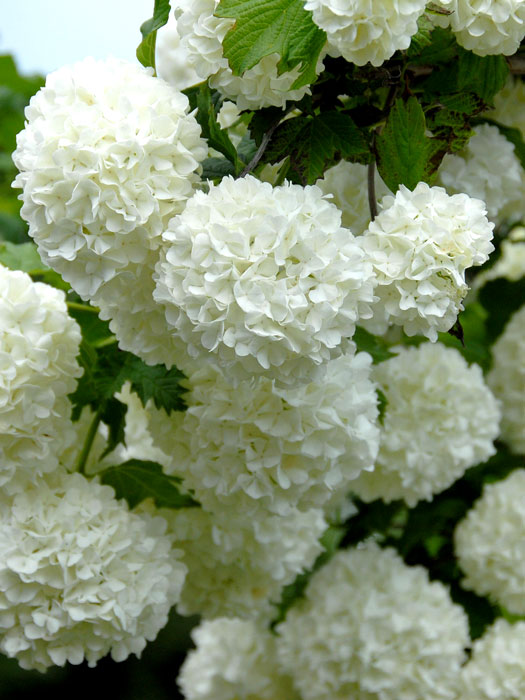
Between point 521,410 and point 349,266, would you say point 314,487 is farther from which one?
point 521,410

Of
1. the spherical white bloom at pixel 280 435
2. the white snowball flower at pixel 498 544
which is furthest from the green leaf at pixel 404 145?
the white snowball flower at pixel 498 544

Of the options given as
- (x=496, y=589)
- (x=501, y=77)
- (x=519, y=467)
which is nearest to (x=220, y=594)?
(x=496, y=589)

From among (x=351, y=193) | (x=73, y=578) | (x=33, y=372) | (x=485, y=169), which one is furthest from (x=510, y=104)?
(x=73, y=578)

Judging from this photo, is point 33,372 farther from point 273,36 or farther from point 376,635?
point 376,635

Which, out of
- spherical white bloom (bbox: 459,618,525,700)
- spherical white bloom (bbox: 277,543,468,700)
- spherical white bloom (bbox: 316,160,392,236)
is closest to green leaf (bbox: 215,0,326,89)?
spherical white bloom (bbox: 316,160,392,236)

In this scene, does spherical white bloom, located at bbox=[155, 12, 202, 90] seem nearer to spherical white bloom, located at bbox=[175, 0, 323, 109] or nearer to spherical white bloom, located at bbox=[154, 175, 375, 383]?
spherical white bloom, located at bbox=[175, 0, 323, 109]

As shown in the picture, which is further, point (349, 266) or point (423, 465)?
point (423, 465)
